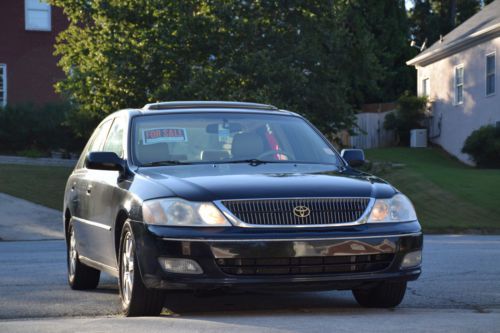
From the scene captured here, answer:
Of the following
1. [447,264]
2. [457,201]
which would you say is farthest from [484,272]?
[457,201]

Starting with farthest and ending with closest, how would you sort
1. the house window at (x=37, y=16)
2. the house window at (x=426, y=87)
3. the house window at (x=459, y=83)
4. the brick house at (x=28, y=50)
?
the house window at (x=426, y=87) → the house window at (x=37, y=16) → the brick house at (x=28, y=50) → the house window at (x=459, y=83)

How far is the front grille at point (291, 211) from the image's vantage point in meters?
8.08

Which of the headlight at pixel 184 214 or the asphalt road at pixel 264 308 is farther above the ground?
the headlight at pixel 184 214

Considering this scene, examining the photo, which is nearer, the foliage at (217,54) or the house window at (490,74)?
the foliage at (217,54)

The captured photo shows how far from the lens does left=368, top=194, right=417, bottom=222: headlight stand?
840 centimetres

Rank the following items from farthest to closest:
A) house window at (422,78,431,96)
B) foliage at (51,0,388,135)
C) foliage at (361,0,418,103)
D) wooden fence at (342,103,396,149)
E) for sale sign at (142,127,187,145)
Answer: foliage at (361,0,418,103) → wooden fence at (342,103,396,149) → house window at (422,78,431,96) → foliage at (51,0,388,135) → for sale sign at (142,127,187,145)

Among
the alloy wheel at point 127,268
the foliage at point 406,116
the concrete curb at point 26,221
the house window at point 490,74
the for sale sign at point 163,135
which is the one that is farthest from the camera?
the foliage at point 406,116

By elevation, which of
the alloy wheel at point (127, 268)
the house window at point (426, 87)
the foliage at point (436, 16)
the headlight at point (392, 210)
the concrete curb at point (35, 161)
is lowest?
the concrete curb at point (35, 161)

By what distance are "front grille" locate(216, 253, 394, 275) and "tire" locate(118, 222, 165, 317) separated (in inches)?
25.7

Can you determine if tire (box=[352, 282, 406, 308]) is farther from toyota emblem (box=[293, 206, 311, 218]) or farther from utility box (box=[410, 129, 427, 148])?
utility box (box=[410, 129, 427, 148])

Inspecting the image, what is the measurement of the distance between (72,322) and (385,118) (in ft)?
133

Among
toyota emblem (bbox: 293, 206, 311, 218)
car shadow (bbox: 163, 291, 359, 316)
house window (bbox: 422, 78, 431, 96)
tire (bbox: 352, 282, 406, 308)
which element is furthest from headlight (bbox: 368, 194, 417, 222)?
house window (bbox: 422, 78, 431, 96)

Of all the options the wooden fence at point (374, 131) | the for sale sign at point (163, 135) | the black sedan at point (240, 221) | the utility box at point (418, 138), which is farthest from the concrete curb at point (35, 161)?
the black sedan at point (240, 221)

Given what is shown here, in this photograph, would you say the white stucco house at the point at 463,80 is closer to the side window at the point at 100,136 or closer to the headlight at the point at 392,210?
the side window at the point at 100,136
